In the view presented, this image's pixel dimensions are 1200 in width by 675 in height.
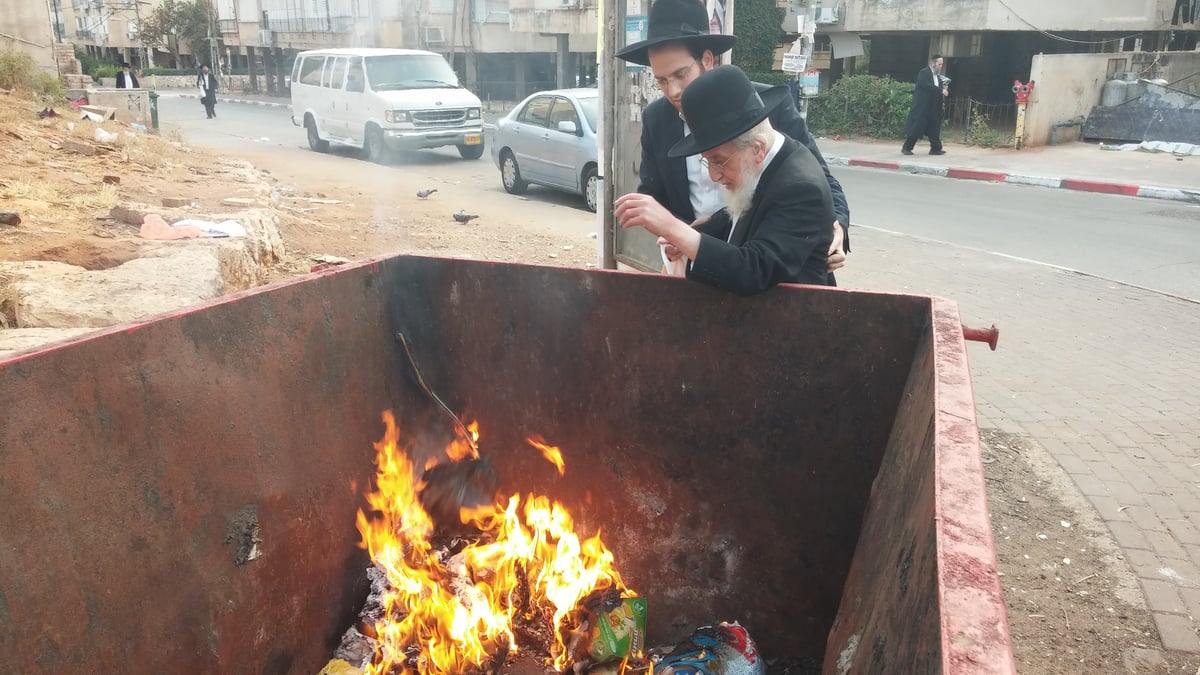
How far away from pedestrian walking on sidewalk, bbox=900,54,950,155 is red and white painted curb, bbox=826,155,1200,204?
4.10 ft

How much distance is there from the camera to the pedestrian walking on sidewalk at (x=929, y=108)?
52.1 feet

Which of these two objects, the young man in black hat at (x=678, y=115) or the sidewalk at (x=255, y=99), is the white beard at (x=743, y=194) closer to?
the young man in black hat at (x=678, y=115)

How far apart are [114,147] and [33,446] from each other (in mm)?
10706

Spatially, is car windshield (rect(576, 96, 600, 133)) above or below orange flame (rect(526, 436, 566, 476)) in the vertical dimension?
above

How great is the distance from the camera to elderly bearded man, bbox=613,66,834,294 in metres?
2.30

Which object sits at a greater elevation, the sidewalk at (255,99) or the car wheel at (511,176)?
the sidewalk at (255,99)

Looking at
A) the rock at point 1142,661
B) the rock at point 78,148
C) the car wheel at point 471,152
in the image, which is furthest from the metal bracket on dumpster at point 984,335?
the car wheel at point 471,152

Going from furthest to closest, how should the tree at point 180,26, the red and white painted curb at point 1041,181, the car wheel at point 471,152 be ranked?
the tree at point 180,26 → the car wheel at point 471,152 → the red and white painted curb at point 1041,181

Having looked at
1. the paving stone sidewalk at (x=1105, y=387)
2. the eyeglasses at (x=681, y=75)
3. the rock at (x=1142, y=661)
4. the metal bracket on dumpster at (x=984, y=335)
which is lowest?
the rock at (x=1142, y=661)

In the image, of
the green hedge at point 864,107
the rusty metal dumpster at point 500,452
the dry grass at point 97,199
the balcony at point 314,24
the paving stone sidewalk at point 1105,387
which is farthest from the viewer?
the balcony at point 314,24

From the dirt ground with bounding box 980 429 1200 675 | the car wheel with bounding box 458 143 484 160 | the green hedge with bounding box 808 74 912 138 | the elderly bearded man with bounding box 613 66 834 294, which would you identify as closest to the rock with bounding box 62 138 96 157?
the car wheel with bounding box 458 143 484 160

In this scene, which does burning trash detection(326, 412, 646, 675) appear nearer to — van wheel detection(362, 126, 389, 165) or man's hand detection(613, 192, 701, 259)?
man's hand detection(613, 192, 701, 259)

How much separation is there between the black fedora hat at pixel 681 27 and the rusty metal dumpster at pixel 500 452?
3.10 ft

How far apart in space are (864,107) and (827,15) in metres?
3.98
